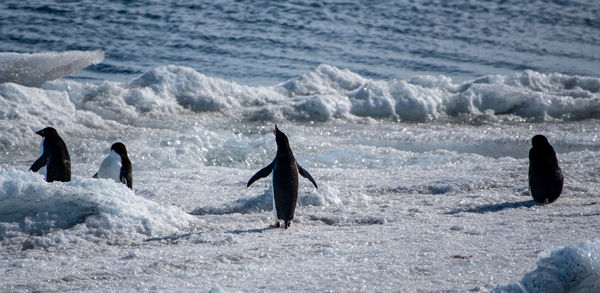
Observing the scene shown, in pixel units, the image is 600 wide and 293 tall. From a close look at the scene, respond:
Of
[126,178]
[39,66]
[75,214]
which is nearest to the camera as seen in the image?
[75,214]

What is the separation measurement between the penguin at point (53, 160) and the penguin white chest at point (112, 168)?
349 mm

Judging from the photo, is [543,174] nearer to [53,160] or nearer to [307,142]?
[53,160]

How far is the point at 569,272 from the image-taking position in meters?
2.61

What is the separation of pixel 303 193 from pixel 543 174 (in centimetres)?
182

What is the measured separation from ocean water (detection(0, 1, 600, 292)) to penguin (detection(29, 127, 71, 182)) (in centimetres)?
47

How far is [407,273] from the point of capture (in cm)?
322

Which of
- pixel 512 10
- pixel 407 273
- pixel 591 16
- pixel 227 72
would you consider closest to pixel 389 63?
pixel 227 72

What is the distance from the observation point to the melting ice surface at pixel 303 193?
3264 millimetres

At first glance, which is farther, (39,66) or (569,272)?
(39,66)

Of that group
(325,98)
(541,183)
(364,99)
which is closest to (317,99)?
(325,98)

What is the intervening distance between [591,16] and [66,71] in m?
17.6

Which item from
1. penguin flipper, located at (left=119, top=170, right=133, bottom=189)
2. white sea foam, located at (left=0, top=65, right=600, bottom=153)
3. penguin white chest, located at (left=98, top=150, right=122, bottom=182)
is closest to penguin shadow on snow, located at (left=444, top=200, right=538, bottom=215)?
penguin flipper, located at (left=119, top=170, right=133, bottom=189)

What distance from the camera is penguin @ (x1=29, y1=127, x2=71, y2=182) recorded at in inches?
251

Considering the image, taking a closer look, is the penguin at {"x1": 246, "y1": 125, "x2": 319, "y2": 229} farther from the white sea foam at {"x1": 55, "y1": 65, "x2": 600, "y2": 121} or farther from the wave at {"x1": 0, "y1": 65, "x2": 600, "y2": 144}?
the white sea foam at {"x1": 55, "y1": 65, "x2": 600, "y2": 121}
